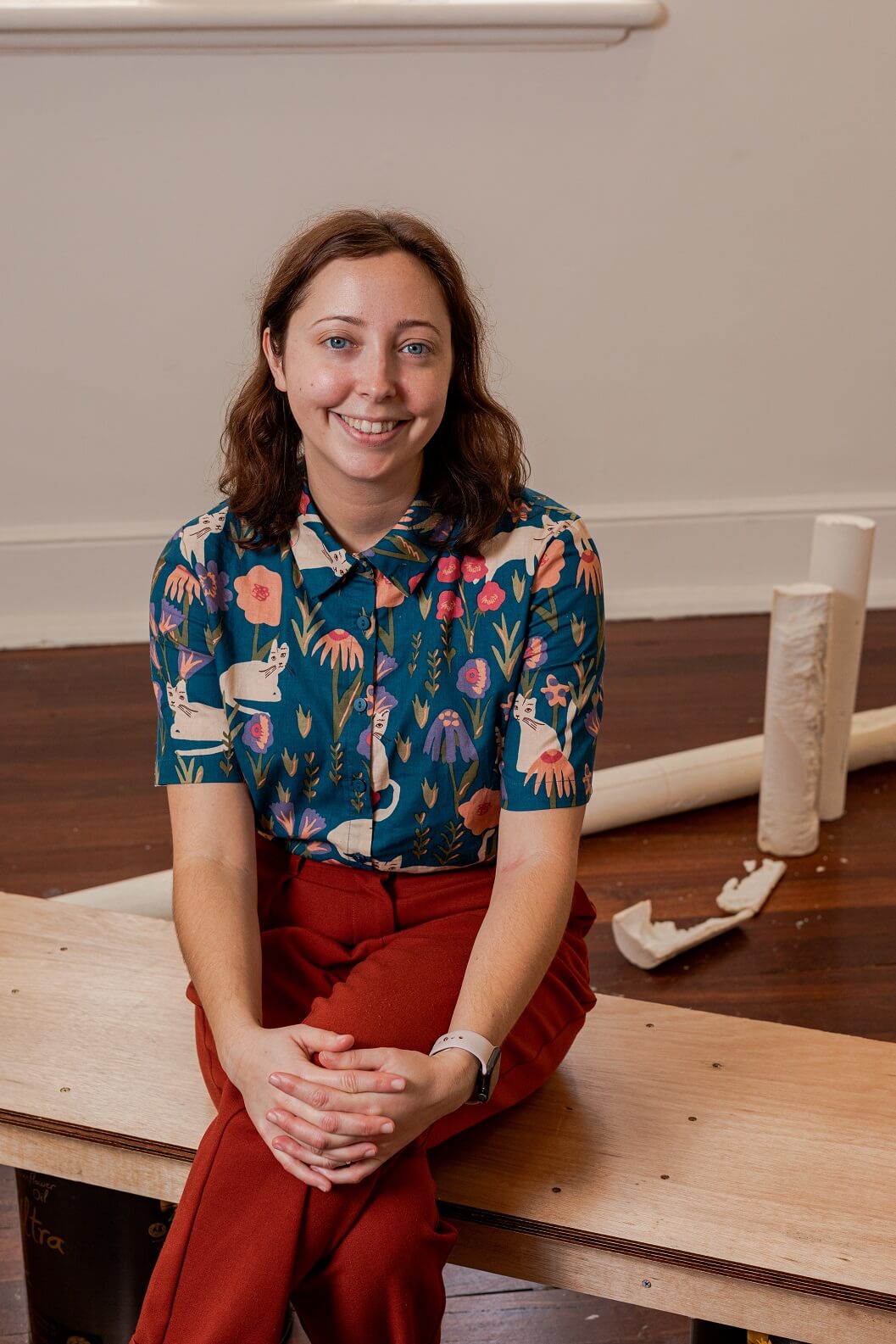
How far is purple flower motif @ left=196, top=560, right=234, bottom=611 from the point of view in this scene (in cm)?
150

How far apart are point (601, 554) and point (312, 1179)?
3.25 meters

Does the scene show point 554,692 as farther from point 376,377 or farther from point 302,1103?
point 302,1103

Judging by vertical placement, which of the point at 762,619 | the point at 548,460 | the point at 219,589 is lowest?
the point at 762,619

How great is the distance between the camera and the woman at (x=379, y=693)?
1415 millimetres

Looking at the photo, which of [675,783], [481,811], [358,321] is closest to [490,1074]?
[481,811]

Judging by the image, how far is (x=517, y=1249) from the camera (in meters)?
1.32

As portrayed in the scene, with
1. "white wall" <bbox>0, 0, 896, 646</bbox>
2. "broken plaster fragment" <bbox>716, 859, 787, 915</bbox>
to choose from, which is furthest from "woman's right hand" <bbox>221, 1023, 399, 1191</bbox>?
"white wall" <bbox>0, 0, 896, 646</bbox>

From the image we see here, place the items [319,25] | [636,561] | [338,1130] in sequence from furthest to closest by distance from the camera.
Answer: [636,561], [319,25], [338,1130]

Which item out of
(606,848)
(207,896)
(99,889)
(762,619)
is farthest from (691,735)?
(207,896)

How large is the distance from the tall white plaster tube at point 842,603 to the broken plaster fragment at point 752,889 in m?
0.27

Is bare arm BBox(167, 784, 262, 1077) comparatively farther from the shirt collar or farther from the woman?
the shirt collar

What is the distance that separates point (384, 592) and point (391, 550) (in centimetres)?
4

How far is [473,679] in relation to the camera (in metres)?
1.48

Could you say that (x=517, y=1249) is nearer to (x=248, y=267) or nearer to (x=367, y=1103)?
(x=367, y=1103)
